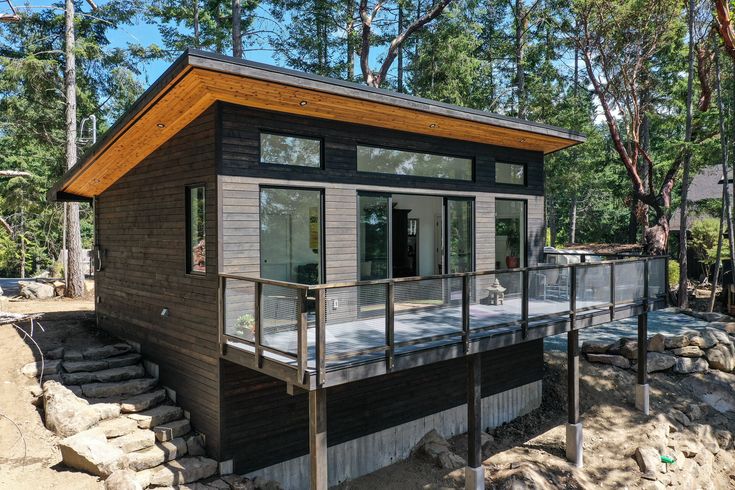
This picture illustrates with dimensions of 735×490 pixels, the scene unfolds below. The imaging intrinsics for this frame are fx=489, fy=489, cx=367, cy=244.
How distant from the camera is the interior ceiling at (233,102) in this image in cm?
615

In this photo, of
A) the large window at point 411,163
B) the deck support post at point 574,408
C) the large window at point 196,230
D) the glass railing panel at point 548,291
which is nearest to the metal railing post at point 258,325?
the large window at point 196,230

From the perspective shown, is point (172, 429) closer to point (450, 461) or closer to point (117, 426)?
point (117, 426)

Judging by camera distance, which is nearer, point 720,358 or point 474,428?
point 474,428

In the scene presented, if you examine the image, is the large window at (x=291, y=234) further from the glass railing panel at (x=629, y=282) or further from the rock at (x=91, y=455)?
the glass railing panel at (x=629, y=282)

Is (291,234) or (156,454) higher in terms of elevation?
(291,234)

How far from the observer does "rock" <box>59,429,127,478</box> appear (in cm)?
588

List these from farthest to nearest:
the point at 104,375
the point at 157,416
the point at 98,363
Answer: the point at 98,363, the point at 104,375, the point at 157,416

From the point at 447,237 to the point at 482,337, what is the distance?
2897 mm

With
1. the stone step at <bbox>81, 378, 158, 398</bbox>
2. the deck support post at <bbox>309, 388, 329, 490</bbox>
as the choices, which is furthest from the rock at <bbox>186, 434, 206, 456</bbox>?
the deck support post at <bbox>309, 388, 329, 490</bbox>

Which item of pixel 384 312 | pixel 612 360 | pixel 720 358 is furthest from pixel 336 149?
pixel 720 358

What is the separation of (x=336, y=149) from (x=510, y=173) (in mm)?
4436

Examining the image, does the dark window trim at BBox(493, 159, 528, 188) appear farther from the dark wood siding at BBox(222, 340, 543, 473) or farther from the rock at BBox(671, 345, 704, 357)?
the rock at BBox(671, 345, 704, 357)

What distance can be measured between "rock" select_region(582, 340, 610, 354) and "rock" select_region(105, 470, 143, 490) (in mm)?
10481

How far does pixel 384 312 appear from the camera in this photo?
19.0ft
